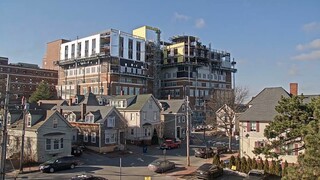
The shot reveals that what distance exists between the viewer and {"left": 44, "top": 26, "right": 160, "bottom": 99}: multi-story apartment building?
107m

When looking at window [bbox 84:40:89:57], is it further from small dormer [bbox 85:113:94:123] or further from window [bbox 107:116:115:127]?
window [bbox 107:116:115:127]

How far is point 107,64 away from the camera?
4193 inches

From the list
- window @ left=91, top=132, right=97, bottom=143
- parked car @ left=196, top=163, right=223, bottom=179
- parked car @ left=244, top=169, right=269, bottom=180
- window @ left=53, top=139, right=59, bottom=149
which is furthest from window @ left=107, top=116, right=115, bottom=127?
parked car @ left=244, top=169, right=269, bottom=180

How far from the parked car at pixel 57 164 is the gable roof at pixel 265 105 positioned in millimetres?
20642

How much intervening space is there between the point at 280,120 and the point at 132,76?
293 ft

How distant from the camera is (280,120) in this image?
24.4 metres

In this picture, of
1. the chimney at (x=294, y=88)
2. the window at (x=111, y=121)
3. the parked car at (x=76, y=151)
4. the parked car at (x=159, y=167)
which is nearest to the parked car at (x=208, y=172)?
the parked car at (x=159, y=167)

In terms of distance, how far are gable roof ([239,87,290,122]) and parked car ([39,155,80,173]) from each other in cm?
2064

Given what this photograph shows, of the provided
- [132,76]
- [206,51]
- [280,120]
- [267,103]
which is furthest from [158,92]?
[280,120]

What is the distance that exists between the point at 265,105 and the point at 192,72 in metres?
83.2

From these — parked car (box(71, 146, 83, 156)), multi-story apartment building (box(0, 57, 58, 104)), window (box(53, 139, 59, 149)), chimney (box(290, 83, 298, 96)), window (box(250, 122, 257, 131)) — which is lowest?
parked car (box(71, 146, 83, 156))

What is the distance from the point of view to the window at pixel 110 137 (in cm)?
4919

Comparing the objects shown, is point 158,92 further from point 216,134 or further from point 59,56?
point 216,134

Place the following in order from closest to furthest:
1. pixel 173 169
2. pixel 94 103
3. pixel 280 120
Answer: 1. pixel 280 120
2. pixel 173 169
3. pixel 94 103
